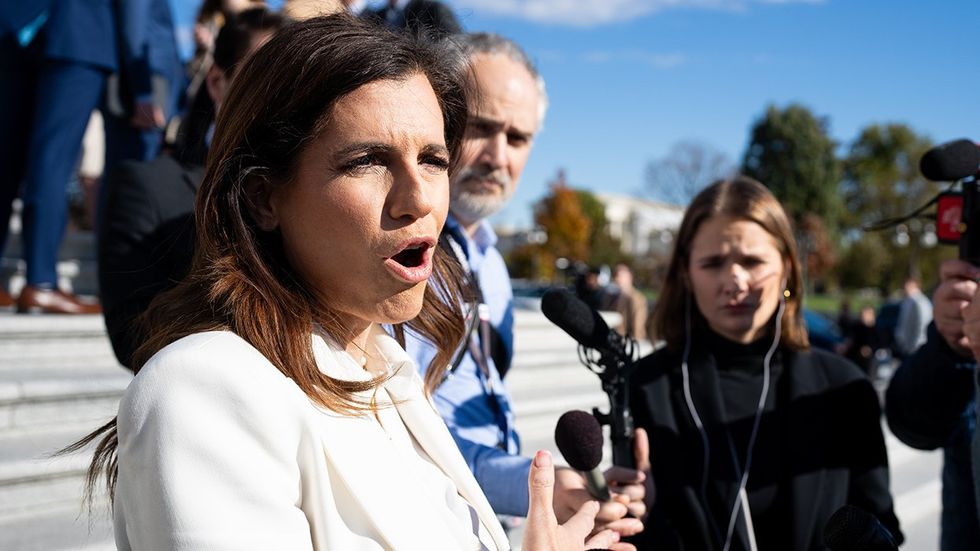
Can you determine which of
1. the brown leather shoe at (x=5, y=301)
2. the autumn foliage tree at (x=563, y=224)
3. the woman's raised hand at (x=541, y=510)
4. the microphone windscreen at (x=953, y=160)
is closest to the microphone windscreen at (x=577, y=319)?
the woman's raised hand at (x=541, y=510)

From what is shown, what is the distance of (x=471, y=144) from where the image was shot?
2.36 m

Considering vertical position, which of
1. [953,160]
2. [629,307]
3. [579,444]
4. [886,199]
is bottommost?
[886,199]

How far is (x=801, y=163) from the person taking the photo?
55.2 metres

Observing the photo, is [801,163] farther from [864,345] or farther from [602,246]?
[864,345]

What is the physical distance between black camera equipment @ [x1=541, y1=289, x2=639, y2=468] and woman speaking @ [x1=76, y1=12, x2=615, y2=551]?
0.37m

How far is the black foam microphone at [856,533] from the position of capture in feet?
4.17

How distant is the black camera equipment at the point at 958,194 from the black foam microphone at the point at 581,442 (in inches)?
46.2

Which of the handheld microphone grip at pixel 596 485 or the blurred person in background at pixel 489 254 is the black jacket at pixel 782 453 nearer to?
the blurred person in background at pixel 489 254


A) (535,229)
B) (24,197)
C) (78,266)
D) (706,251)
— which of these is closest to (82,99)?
(24,197)

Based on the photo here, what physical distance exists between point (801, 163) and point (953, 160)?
5708cm

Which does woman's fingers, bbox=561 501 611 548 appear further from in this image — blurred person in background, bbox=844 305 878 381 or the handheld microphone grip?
blurred person in background, bbox=844 305 878 381

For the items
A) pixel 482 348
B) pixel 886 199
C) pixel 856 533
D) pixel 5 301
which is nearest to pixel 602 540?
pixel 856 533

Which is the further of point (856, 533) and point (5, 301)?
point (5, 301)

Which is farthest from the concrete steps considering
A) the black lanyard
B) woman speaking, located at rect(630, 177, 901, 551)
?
woman speaking, located at rect(630, 177, 901, 551)
